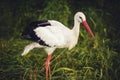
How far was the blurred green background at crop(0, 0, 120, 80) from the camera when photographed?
14.7 ft

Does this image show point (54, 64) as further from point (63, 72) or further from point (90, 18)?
point (90, 18)

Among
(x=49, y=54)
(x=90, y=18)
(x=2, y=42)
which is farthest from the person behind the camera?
(x=90, y=18)

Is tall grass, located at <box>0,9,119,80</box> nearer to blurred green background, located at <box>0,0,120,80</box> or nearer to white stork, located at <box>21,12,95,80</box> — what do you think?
blurred green background, located at <box>0,0,120,80</box>

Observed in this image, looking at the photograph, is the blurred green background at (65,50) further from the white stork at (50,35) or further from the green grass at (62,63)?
the white stork at (50,35)

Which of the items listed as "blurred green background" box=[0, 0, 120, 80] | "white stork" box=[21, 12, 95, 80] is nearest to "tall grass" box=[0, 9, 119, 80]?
"blurred green background" box=[0, 0, 120, 80]

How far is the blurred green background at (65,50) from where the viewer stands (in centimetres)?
448

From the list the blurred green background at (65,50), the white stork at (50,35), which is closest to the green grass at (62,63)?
the blurred green background at (65,50)

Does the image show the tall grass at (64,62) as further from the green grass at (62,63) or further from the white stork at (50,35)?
the white stork at (50,35)

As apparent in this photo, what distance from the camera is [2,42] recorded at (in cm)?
498

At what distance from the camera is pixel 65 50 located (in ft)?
15.7

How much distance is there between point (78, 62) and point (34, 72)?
0.46 m

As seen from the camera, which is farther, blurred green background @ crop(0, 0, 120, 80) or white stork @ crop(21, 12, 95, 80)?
blurred green background @ crop(0, 0, 120, 80)

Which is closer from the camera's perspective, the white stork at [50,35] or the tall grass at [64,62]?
the white stork at [50,35]

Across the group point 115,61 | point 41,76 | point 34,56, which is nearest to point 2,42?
point 34,56
